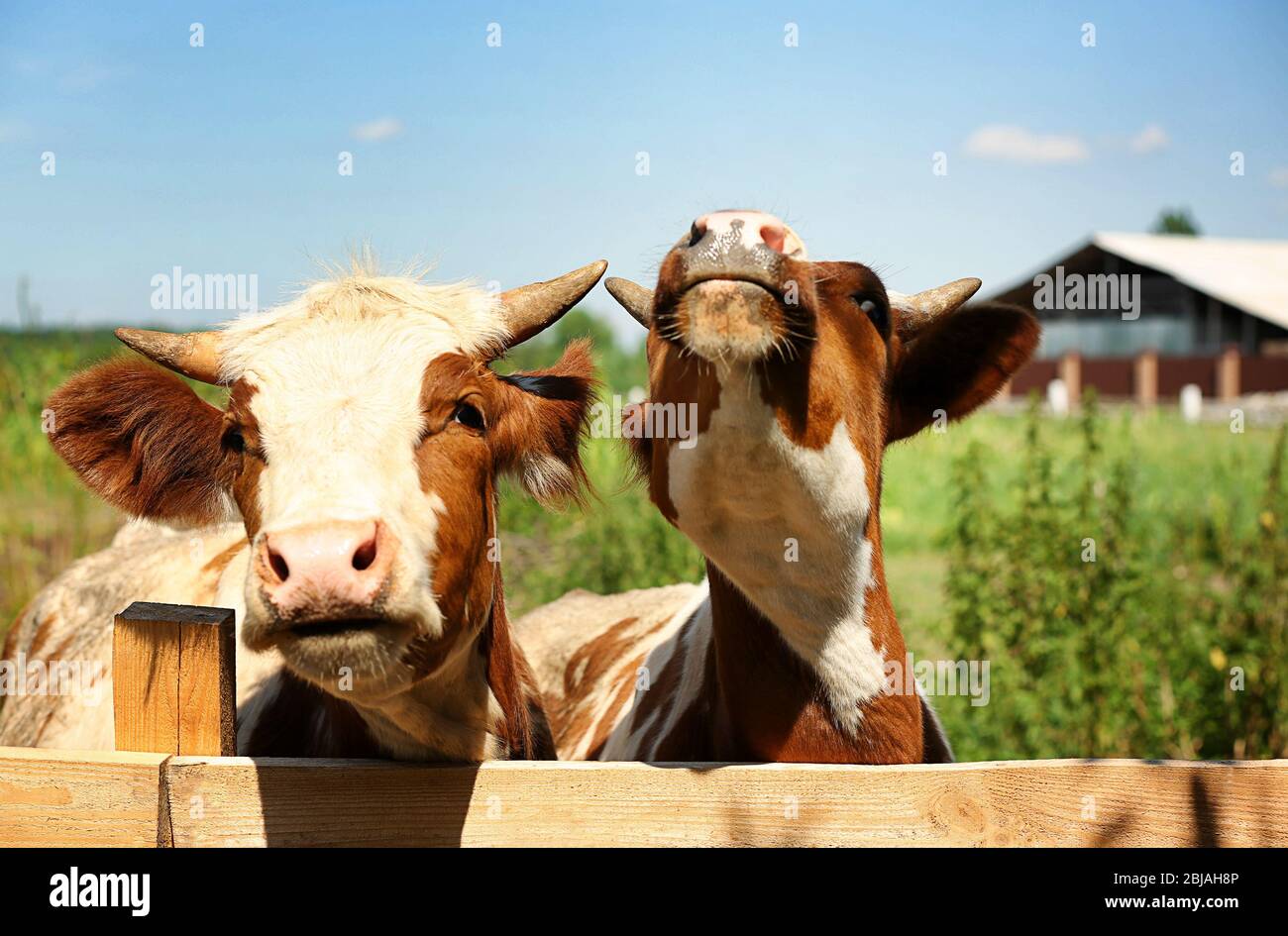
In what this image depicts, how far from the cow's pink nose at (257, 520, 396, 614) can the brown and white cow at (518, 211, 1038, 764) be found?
0.80 meters

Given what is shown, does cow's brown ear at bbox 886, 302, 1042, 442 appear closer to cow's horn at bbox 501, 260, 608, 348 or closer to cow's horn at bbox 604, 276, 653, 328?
cow's horn at bbox 604, 276, 653, 328

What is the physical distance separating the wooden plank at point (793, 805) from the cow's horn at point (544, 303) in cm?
129

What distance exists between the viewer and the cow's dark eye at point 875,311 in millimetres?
2967

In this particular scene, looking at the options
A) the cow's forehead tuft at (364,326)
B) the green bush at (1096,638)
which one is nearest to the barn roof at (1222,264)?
the green bush at (1096,638)

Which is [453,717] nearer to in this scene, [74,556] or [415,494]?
[415,494]

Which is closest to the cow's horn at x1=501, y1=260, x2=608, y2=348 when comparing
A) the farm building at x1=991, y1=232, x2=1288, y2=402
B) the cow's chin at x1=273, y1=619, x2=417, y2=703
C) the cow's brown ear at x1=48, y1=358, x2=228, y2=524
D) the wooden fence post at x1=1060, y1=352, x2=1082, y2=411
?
the cow's brown ear at x1=48, y1=358, x2=228, y2=524

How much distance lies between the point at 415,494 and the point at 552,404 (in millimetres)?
806

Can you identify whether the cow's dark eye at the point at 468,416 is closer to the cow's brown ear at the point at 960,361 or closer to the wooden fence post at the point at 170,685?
the wooden fence post at the point at 170,685

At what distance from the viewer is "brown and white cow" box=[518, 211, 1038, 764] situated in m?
2.49

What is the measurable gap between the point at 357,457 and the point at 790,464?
102cm

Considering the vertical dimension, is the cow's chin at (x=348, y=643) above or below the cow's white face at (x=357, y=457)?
below

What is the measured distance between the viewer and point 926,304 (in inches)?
136

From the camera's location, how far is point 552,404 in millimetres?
3373
